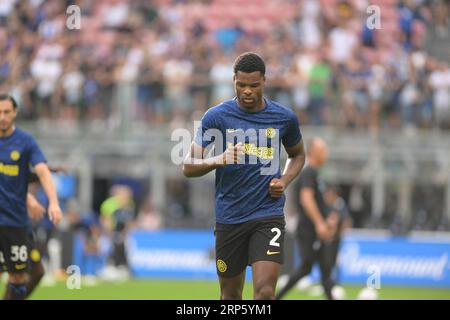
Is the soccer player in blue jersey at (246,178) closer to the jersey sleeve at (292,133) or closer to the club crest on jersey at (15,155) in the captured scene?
the jersey sleeve at (292,133)

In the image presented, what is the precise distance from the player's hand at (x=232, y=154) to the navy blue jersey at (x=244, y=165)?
0.39 metres

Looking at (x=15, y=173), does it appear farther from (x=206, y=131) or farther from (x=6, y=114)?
(x=206, y=131)

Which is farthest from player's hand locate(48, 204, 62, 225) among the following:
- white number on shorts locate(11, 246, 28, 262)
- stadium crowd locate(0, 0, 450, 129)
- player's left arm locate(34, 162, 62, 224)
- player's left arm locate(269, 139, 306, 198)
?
stadium crowd locate(0, 0, 450, 129)

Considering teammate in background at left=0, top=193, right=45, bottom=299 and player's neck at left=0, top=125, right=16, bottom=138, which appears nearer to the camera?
player's neck at left=0, top=125, right=16, bottom=138

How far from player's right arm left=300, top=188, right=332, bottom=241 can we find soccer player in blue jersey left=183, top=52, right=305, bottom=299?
5304 millimetres

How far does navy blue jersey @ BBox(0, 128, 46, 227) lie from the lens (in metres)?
11.8

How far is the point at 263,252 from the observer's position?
9.76 metres

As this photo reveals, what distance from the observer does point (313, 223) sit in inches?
623

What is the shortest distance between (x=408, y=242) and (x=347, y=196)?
298cm

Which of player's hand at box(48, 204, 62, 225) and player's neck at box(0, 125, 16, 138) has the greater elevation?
player's neck at box(0, 125, 16, 138)

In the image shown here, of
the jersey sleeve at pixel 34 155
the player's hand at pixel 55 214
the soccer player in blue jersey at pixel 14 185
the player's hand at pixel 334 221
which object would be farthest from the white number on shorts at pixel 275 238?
the player's hand at pixel 334 221

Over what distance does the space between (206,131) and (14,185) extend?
9.60 ft

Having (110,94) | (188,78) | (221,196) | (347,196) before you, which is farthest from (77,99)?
(221,196)

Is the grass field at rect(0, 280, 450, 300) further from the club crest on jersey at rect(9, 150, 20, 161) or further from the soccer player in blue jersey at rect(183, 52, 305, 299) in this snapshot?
the soccer player in blue jersey at rect(183, 52, 305, 299)
